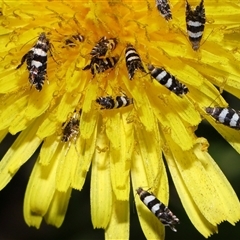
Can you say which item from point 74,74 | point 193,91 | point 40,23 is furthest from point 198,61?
point 40,23

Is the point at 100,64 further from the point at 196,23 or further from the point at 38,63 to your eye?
the point at 196,23

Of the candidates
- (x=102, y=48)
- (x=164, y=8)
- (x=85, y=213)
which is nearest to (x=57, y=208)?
(x=85, y=213)

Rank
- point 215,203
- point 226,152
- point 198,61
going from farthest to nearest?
point 226,152, point 215,203, point 198,61

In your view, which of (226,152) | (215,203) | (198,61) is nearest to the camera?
(198,61)

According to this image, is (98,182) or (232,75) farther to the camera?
(98,182)

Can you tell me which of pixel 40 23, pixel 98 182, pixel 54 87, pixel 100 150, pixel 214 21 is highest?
pixel 214 21

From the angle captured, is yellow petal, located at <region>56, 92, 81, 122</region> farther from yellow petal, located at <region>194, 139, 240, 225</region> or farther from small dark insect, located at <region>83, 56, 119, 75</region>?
yellow petal, located at <region>194, 139, 240, 225</region>

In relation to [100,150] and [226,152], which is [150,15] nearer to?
[100,150]

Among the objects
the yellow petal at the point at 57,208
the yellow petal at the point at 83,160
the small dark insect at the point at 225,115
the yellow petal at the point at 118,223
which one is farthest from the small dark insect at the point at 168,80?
the yellow petal at the point at 57,208
